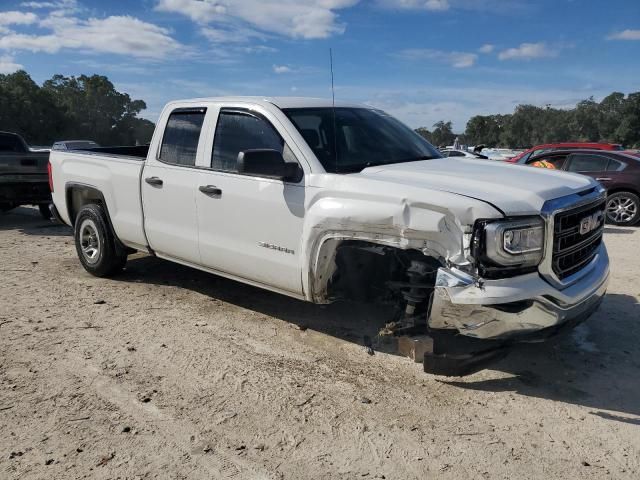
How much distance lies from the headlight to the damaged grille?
157 millimetres

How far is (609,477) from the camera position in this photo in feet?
9.11

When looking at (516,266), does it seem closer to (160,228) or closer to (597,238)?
(597,238)

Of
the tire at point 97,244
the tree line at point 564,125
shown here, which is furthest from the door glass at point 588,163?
the tree line at point 564,125

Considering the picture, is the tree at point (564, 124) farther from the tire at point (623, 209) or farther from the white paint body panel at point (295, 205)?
the white paint body panel at point (295, 205)

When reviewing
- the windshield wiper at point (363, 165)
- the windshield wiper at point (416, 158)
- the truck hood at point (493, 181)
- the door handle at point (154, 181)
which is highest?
the windshield wiper at point (416, 158)

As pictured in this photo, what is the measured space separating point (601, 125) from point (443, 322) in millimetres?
73555

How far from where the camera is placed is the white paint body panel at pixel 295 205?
3.40m

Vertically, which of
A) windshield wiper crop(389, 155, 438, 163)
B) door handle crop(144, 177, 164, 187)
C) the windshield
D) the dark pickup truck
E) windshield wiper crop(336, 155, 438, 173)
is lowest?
the dark pickup truck

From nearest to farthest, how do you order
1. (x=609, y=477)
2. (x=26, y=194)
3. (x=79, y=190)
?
(x=609, y=477) → (x=79, y=190) → (x=26, y=194)

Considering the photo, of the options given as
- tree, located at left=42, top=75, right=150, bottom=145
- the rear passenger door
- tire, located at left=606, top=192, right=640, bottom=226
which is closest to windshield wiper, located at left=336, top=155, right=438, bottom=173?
the rear passenger door

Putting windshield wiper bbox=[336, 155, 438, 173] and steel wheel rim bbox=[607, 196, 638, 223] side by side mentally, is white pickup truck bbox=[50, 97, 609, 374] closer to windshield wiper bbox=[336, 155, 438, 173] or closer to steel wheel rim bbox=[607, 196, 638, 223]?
windshield wiper bbox=[336, 155, 438, 173]

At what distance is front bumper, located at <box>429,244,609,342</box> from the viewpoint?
10.6 feet

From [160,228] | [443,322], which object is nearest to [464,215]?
[443,322]

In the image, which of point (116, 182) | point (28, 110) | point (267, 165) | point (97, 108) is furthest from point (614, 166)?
point (97, 108)
